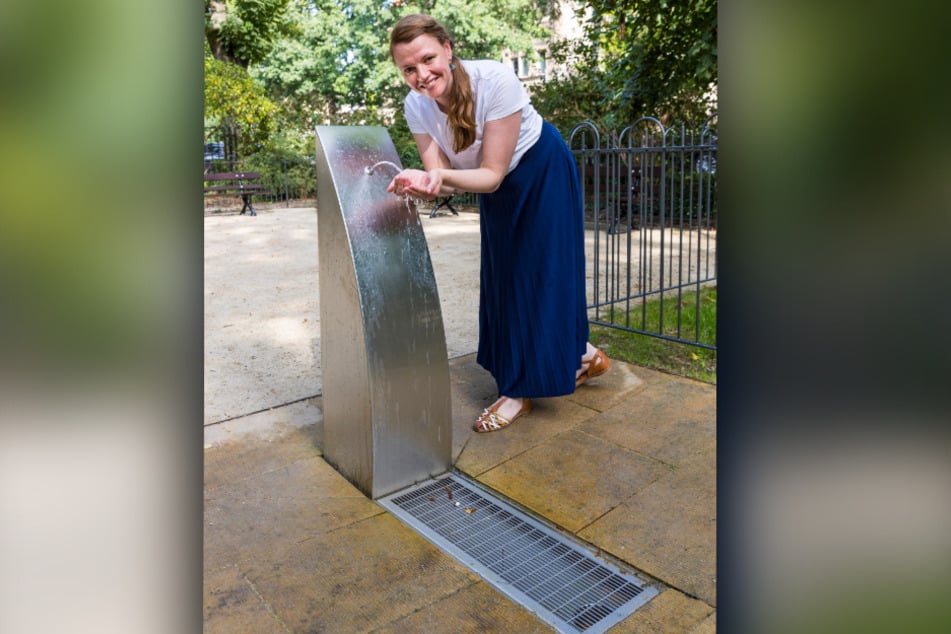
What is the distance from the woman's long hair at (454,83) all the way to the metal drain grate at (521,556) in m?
1.53

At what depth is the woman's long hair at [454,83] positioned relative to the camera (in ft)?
10.2

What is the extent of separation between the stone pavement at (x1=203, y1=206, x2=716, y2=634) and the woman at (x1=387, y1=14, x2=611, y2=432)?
0.36 m

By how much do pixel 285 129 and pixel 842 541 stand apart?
962 inches

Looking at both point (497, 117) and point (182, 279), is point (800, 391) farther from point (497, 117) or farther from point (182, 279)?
point (497, 117)

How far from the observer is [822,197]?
12.7 inches

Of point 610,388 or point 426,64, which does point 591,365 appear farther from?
point 426,64

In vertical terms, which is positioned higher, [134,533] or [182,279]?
[182,279]

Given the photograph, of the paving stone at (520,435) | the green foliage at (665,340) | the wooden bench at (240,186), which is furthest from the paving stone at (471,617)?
the wooden bench at (240,186)

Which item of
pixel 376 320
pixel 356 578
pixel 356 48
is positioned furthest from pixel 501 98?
pixel 356 48

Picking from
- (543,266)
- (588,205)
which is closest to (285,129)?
(588,205)

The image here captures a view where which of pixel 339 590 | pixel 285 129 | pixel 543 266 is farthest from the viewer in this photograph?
pixel 285 129

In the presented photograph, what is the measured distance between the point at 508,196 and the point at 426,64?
0.78 meters

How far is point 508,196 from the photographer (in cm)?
367

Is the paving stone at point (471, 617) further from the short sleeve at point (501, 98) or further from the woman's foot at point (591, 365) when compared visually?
the woman's foot at point (591, 365)
